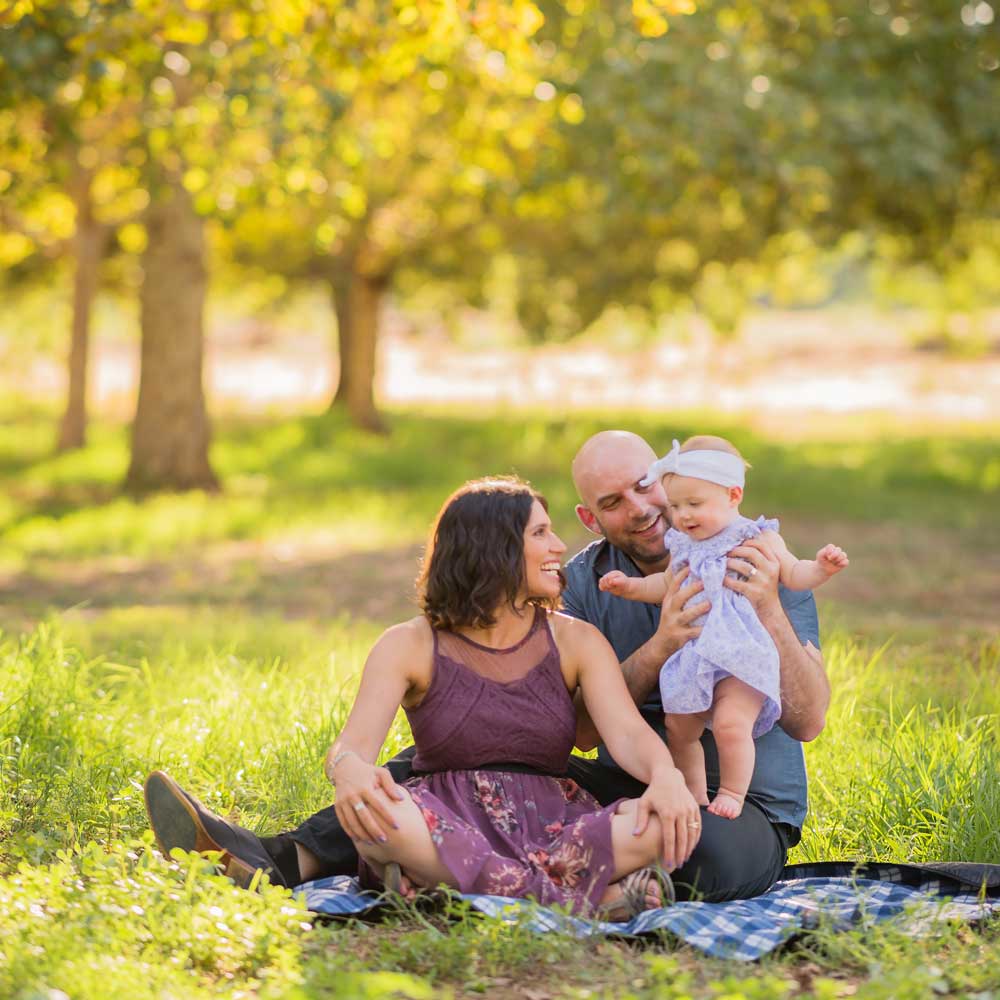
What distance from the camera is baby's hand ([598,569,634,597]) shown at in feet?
13.4

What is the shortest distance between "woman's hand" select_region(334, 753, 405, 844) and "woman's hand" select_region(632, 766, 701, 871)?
0.64m

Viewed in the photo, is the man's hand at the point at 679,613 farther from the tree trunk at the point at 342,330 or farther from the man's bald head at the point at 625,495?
the tree trunk at the point at 342,330

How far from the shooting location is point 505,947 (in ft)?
12.0

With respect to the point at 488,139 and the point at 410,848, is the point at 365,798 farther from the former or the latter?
the point at 488,139

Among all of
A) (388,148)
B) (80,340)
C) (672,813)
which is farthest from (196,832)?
(80,340)

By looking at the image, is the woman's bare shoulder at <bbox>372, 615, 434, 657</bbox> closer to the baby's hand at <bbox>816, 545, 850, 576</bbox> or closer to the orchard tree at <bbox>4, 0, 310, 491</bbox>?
the baby's hand at <bbox>816, 545, 850, 576</bbox>

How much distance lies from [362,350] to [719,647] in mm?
18351

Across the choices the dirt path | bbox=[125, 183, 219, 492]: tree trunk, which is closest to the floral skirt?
bbox=[125, 183, 219, 492]: tree trunk

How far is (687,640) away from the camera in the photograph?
4.11m

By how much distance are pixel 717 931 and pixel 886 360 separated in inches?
1913

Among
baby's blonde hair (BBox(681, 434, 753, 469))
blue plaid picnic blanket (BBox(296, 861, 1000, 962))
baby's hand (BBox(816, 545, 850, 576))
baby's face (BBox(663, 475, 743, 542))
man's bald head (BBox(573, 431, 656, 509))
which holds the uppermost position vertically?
baby's blonde hair (BBox(681, 434, 753, 469))

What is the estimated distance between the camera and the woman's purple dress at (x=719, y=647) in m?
4.02

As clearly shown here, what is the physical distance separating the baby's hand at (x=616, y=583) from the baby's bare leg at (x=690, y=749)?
38 centimetres

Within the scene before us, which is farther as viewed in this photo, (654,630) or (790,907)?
(654,630)
